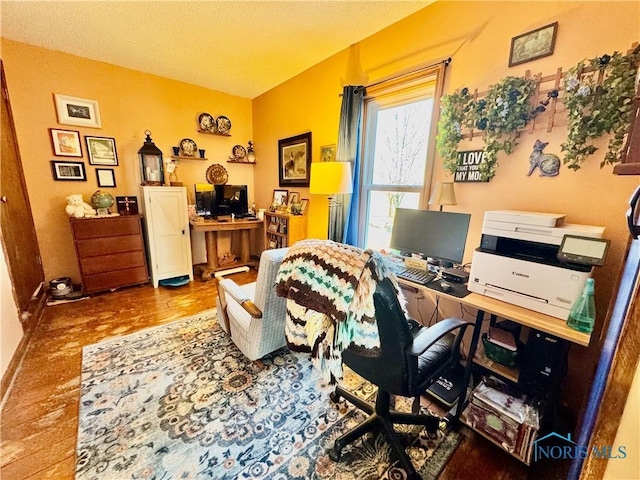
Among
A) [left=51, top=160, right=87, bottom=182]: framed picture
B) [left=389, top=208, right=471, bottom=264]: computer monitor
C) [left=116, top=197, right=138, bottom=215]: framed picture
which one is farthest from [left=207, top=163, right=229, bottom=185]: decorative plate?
[left=389, top=208, right=471, bottom=264]: computer monitor

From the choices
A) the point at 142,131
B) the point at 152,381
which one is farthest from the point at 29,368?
the point at 142,131

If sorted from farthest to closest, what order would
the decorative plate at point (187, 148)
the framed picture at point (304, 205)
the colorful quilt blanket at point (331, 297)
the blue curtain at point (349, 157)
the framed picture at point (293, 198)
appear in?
the decorative plate at point (187, 148) < the framed picture at point (293, 198) < the framed picture at point (304, 205) < the blue curtain at point (349, 157) < the colorful quilt blanket at point (331, 297)

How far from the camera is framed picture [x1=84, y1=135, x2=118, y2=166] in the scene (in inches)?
115

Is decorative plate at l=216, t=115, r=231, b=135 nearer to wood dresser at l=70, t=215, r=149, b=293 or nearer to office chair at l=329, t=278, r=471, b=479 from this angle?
wood dresser at l=70, t=215, r=149, b=293

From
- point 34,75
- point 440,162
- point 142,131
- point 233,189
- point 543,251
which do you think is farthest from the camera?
point 233,189

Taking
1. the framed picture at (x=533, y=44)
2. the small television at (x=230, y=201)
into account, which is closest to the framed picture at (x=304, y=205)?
the small television at (x=230, y=201)

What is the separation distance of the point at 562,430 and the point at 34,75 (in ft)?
17.1

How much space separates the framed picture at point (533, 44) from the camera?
4.64 ft

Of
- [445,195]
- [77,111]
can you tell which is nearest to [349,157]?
[445,195]

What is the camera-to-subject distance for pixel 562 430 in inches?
54.4

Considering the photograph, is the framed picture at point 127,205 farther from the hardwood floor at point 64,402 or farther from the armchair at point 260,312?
the armchair at point 260,312

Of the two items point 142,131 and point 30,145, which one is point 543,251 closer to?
point 142,131

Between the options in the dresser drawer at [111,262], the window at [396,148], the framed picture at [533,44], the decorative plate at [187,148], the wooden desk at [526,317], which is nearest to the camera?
the wooden desk at [526,317]

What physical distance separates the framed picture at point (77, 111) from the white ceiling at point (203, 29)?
47 centimetres
